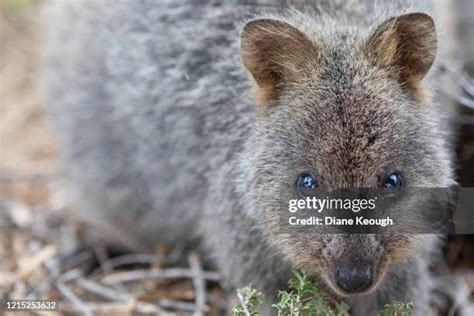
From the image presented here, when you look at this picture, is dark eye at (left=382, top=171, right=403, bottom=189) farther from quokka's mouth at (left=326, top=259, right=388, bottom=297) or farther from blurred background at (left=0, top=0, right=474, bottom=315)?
blurred background at (left=0, top=0, right=474, bottom=315)

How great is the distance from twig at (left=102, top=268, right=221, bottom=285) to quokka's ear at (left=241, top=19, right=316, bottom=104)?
1156 millimetres

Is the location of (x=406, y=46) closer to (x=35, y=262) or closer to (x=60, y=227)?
(x=35, y=262)

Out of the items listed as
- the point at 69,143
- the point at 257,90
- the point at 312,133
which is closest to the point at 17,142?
the point at 69,143

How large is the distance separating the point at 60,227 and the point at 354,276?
2560mm

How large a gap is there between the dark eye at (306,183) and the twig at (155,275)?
44.5 inches

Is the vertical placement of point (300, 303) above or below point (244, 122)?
below

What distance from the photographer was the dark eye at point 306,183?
243 cm

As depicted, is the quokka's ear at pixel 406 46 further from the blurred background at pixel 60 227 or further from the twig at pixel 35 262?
the twig at pixel 35 262

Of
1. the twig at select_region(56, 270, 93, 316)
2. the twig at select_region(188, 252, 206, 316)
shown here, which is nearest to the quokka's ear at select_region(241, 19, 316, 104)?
the twig at select_region(188, 252, 206, 316)

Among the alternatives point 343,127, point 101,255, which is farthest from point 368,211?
point 101,255

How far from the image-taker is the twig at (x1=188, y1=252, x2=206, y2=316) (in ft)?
10.6

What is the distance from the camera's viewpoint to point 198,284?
3.47 meters

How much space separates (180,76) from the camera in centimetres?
344

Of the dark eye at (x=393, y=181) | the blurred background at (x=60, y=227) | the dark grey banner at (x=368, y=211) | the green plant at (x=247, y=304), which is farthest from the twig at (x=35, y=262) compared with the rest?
the dark eye at (x=393, y=181)
